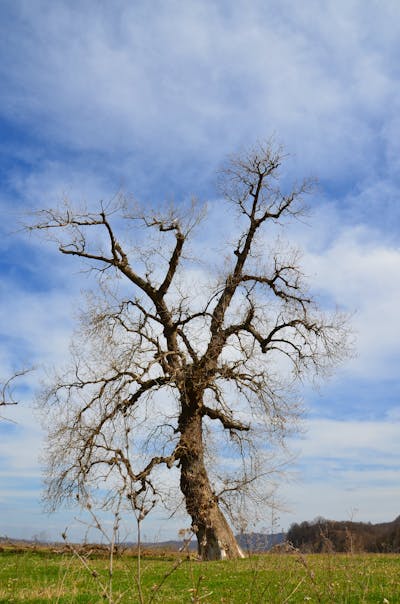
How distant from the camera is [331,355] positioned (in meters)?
20.5

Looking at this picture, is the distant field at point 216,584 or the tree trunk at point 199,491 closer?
the distant field at point 216,584

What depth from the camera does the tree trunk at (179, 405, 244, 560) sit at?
18.0 metres

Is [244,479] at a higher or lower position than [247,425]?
lower

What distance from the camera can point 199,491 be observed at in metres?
18.6

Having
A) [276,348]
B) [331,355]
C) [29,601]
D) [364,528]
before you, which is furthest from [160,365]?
[364,528]

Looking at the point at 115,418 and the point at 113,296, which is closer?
the point at 115,418

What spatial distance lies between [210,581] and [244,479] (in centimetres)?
847

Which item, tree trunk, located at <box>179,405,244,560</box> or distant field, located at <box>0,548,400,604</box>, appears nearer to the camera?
distant field, located at <box>0,548,400,604</box>

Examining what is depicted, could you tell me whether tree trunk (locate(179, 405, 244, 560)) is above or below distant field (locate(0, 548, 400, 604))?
above

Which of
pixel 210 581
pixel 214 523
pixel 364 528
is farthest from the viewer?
pixel 364 528

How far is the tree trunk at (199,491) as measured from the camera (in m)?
18.0

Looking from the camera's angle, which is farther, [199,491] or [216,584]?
[199,491]

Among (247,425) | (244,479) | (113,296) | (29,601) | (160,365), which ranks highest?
(113,296)

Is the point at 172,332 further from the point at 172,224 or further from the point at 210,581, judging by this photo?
the point at 210,581
